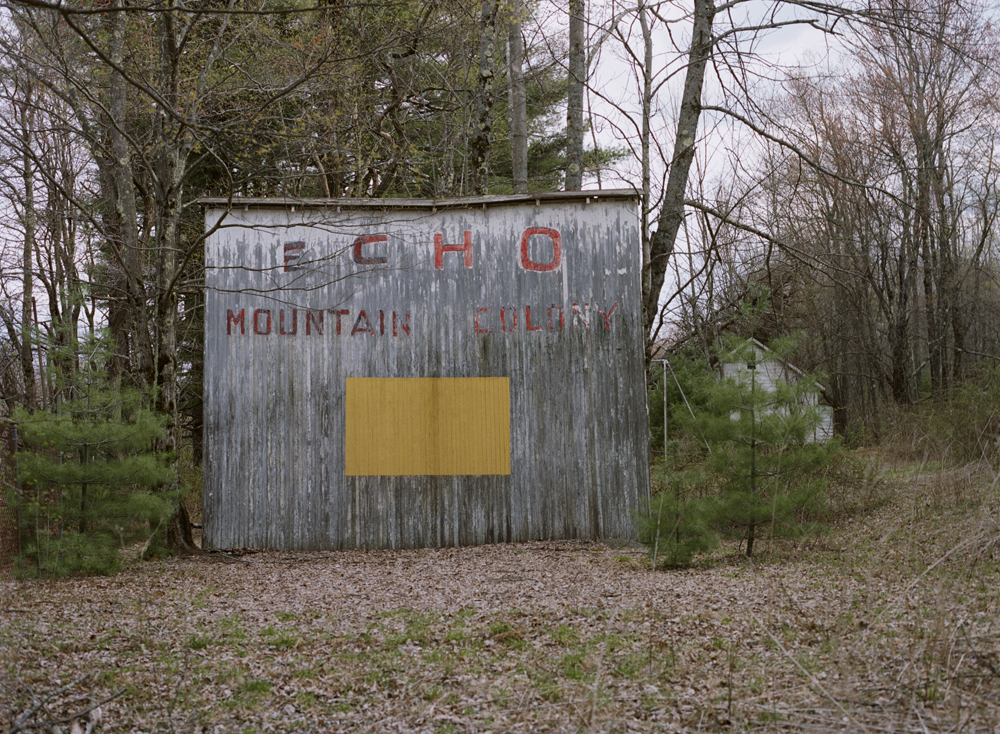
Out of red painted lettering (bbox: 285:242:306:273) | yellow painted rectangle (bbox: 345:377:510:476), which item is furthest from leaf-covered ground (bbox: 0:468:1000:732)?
red painted lettering (bbox: 285:242:306:273)

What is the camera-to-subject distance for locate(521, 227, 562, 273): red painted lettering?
37.9ft

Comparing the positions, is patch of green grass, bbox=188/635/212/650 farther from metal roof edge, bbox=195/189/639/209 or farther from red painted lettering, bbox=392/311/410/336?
metal roof edge, bbox=195/189/639/209

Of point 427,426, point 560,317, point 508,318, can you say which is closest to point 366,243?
point 508,318

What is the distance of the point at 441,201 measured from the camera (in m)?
11.5

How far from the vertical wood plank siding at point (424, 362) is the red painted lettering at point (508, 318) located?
1.2 inches

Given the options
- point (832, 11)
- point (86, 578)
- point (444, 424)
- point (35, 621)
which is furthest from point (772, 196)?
point (35, 621)

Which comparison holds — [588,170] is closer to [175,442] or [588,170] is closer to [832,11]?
[832,11]

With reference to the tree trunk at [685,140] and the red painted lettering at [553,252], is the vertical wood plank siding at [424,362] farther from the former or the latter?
the tree trunk at [685,140]

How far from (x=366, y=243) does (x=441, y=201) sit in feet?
3.90

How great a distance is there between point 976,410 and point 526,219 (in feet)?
22.2

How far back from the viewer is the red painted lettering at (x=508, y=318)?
37.8 feet

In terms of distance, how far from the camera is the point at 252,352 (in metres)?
11.5

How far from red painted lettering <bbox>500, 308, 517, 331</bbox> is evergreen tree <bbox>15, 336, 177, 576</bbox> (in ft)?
14.8

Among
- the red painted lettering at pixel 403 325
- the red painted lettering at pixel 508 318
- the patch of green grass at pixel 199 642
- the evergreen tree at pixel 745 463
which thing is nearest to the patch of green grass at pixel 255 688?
the patch of green grass at pixel 199 642
